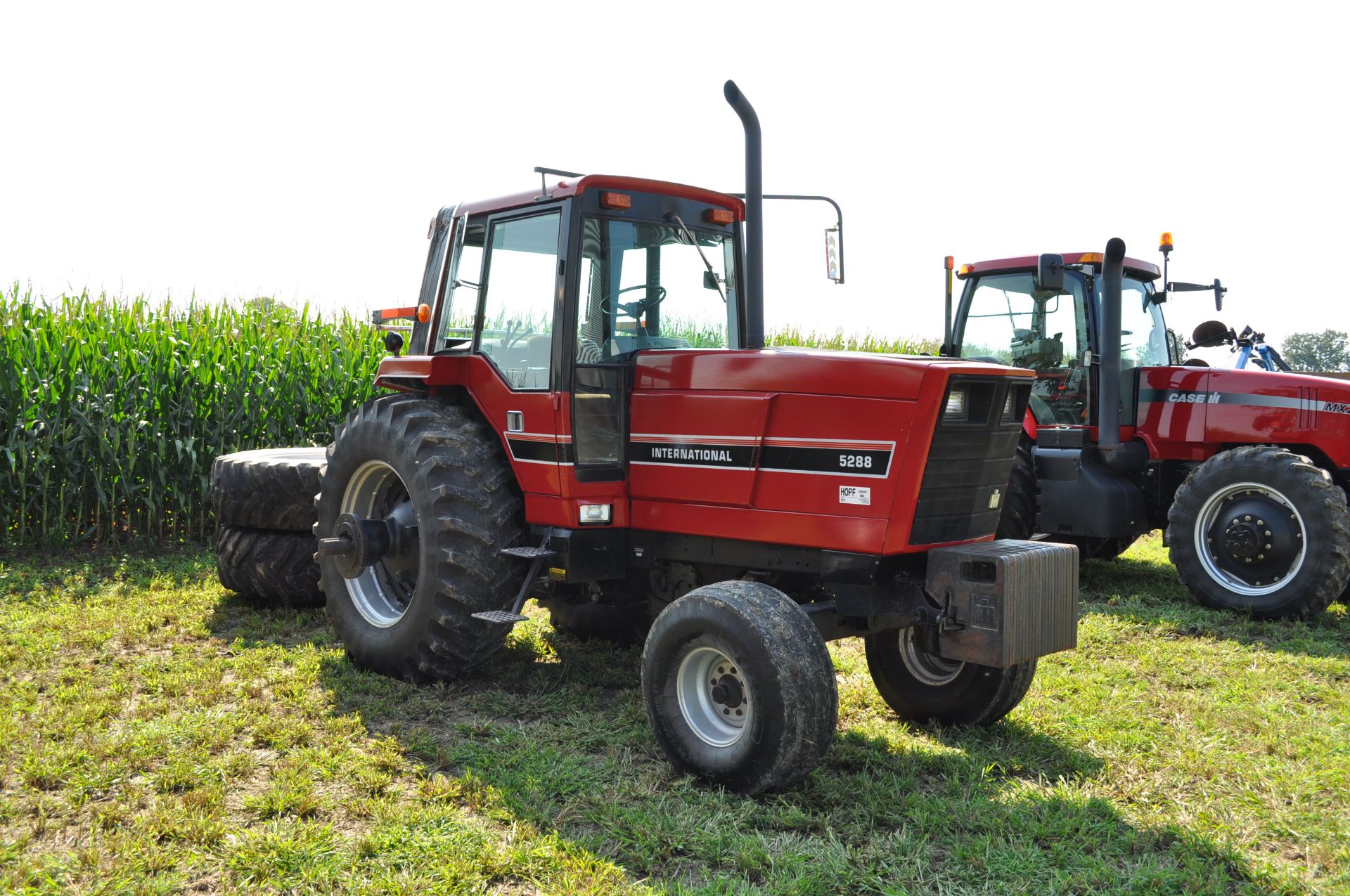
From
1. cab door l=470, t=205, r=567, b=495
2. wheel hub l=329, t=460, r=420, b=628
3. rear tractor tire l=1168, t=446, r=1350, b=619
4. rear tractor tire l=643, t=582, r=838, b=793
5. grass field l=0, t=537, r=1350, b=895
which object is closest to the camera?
grass field l=0, t=537, r=1350, b=895

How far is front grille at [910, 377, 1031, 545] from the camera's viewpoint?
412 centimetres

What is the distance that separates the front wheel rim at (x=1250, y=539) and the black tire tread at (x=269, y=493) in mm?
6044

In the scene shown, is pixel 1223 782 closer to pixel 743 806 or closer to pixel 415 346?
pixel 743 806

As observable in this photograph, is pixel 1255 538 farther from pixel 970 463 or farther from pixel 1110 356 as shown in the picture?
pixel 970 463

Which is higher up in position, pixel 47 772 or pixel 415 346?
pixel 415 346

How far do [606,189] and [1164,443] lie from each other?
524 centimetres

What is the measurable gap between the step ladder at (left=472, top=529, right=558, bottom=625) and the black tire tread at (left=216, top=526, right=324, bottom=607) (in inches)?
92.7

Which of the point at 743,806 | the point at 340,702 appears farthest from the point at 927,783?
the point at 340,702

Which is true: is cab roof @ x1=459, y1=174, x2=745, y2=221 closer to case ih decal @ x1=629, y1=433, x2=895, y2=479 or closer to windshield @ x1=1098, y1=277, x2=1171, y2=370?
case ih decal @ x1=629, y1=433, x2=895, y2=479

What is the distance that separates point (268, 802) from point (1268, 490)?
646 centimetres

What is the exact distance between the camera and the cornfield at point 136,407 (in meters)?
8.41

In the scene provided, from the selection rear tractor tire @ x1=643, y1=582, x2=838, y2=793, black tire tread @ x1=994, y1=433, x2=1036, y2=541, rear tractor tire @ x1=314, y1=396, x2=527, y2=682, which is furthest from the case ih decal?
black tire tread @ x1=994, y1=433, x2=1036, y2=541

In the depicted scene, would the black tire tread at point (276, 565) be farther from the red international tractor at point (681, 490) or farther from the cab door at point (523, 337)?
the cab door at point (523, 337)

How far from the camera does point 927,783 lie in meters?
4.10
